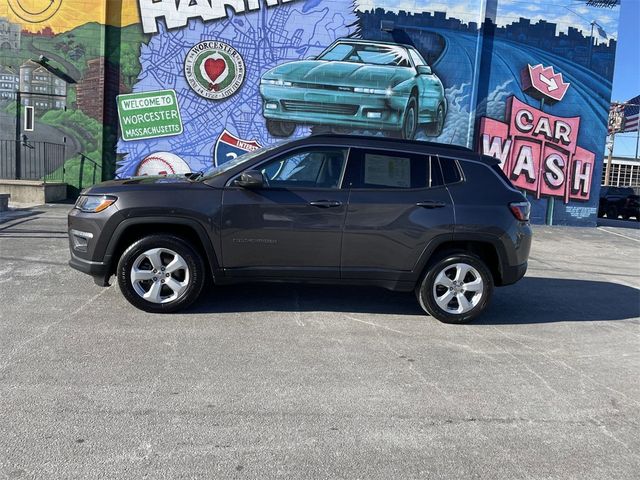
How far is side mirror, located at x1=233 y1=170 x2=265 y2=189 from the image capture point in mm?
5026

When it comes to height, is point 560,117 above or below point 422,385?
above

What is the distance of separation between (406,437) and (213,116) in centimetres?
1336

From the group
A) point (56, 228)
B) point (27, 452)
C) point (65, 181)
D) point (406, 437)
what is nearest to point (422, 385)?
point (406, 437)

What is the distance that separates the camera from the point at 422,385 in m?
4.01

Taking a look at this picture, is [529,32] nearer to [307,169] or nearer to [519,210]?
[519,210]

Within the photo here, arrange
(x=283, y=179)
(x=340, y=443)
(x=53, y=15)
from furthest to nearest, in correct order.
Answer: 1. (x=53, y=15)
2. (x=283, y=179)
3. (x=340, y=443)

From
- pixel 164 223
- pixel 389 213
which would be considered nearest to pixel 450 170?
pixel 389 213

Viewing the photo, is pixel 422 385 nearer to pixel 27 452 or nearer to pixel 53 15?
pixel 27 452

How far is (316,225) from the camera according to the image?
525 centimetres

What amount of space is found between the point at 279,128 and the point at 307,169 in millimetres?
10351

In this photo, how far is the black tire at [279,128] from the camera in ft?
50.4

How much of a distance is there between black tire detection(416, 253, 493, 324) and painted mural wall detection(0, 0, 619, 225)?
10.5 m

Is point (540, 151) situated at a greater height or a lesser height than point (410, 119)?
lesser

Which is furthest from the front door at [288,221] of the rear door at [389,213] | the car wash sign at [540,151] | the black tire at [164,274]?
the car wash sign at [540,151]
